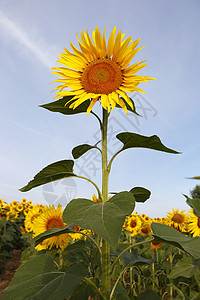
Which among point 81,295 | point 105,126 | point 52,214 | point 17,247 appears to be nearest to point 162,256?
point 52,214

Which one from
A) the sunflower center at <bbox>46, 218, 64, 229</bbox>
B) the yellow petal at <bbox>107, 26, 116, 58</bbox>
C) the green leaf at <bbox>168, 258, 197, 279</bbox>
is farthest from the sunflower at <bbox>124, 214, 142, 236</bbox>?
the yellow petal at <bbox>107, 26, 116, 58</bbox>

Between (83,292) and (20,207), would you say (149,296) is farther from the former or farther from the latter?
(20,207)

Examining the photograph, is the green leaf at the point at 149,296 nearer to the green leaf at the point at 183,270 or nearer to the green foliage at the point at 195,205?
A: the green leaf at the point at 183,270

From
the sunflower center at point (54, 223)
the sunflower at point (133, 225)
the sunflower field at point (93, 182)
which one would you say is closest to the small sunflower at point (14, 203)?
the sunflower at point (133, 225)

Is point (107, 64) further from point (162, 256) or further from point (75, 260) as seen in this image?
point (162, 256)

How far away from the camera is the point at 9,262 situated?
528 cm

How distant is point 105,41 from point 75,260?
1.26 m

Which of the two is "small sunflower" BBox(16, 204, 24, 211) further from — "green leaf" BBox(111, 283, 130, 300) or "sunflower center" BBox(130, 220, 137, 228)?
"green leaf" BBox(111, 283, 130, 300)

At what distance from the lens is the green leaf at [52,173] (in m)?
1.22

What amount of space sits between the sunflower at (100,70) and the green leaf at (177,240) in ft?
1.89

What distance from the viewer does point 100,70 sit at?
1.29 metres

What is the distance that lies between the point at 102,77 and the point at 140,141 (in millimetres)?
372

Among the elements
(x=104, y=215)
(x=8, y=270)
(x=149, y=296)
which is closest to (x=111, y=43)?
(x=104, y=215)

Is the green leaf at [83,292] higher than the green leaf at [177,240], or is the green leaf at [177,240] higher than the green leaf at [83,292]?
the green leaf at [177,240]
